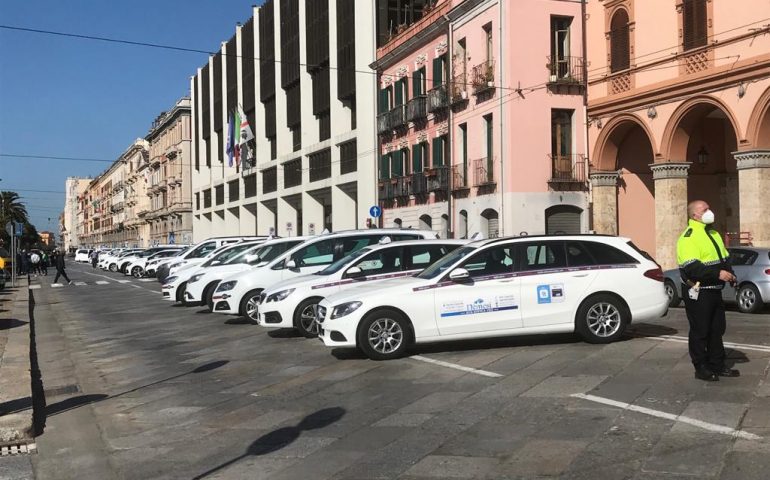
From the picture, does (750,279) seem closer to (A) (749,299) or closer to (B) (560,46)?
(A) (749,299)

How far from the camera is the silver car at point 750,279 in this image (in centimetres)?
1628

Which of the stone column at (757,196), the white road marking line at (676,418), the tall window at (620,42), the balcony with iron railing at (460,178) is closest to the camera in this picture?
the white road marking line at (676,418)

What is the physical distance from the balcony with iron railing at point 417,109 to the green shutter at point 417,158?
1.24 metres

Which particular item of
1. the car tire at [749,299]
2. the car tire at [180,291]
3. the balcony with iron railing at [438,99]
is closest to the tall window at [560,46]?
the balcony with iron railing at [438,99]

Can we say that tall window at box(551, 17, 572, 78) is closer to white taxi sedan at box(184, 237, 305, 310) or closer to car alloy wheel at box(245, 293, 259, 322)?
white taxi sedan at box(184, 237, 305, 310)

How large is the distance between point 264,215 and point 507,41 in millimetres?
37262

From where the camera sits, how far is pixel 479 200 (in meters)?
32.0

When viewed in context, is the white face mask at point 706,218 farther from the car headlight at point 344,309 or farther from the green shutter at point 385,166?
the green shutter at point 385,166

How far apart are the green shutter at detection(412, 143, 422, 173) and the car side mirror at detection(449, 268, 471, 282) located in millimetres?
27599

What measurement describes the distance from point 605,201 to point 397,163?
44.5 feet

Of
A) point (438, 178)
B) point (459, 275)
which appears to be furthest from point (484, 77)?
point (459, 275)

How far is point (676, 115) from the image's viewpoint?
24.8m

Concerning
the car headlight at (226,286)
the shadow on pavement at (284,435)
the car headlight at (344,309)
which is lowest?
the shadow on pavement at (284,435)

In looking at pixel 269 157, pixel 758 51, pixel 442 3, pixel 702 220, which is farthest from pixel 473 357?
pixel 269 157
